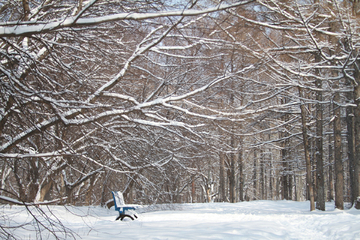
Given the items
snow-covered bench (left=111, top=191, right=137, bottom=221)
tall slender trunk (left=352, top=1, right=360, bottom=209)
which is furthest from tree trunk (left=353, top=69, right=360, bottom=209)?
snow-covered bench (left=111, top=191, right=137, bottom=221)

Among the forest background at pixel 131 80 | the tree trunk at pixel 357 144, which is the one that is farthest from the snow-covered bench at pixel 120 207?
the tree trunk at pixel 357 144

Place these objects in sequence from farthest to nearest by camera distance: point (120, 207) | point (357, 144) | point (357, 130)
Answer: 1. point (357, 130)
2. point (357, 144)
3. point (120, 207)

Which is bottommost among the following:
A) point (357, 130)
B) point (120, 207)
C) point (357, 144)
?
point (120, 207)

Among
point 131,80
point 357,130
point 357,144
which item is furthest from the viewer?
point 357,130

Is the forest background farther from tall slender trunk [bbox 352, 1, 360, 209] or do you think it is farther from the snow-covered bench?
the snow-covered bench

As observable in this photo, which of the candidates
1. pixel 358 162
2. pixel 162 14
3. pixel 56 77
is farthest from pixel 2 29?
pixel 358 162

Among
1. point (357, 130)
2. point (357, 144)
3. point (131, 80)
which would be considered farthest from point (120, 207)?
point (357, 130)

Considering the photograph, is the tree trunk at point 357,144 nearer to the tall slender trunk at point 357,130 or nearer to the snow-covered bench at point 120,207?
the tall slender trunk at point 357,130

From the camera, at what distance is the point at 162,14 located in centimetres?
301

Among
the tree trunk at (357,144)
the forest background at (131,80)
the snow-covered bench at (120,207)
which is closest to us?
the forest background at (131,80)

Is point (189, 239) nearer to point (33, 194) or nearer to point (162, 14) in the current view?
point (162, 14)

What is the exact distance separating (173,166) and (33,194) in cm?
426

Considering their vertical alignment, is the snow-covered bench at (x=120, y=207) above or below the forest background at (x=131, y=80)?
below

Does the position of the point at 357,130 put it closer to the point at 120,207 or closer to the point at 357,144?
the point at 357,144
